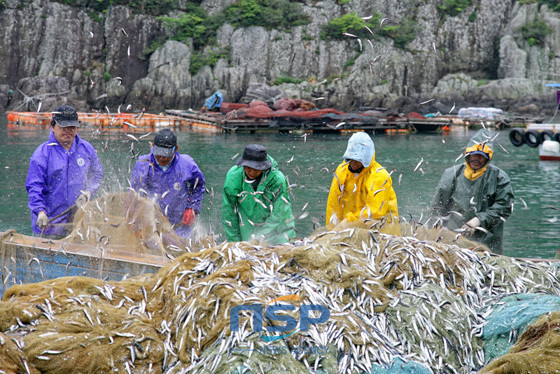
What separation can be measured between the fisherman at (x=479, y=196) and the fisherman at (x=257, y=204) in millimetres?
1667

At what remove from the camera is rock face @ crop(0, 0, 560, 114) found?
5084cm

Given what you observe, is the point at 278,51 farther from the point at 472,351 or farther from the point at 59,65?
the point at 472,351

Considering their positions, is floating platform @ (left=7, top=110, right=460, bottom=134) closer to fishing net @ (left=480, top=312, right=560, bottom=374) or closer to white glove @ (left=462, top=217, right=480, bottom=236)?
white glove @ (left=462, top=217, right=480, bottom=236)

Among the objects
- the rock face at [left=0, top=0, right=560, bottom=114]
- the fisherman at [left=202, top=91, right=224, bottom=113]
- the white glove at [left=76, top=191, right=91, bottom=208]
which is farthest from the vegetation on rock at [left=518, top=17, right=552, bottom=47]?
the white glove at [left=76, top=191, right=91, bottom=208]

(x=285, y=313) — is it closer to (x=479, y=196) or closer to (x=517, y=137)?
(x=479, y=196)

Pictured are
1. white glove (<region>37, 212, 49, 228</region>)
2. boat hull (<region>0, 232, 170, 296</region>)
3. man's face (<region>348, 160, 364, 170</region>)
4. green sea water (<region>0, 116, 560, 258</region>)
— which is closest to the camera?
boat hull (<region>0, 232, 170, 296</region>)

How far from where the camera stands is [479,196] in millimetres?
6129

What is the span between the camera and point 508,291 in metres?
4.13

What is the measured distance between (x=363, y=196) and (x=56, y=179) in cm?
341

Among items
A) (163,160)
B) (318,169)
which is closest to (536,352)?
(163,160)

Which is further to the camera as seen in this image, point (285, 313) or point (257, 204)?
point (257, 204)

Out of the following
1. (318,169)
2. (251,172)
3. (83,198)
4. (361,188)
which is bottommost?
(318,169)

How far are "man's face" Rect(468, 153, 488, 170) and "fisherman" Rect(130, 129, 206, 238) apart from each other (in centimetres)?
293

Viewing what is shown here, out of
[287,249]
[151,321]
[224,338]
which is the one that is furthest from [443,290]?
[151,321]
